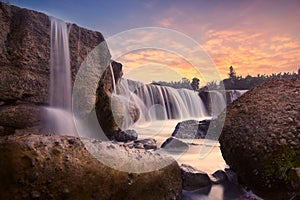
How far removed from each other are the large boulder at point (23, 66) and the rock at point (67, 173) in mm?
3939

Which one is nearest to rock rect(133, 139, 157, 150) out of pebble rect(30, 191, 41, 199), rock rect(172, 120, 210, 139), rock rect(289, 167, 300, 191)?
rock rect(172, 120, 210, 139)

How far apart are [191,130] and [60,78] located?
5.23 meters

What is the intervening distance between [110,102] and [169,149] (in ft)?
8.77

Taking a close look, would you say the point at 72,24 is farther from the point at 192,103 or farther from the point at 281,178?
the point at 192,103

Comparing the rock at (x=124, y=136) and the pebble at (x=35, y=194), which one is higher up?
the pebble at (x=35, y=194)

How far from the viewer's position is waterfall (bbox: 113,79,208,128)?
553 inches

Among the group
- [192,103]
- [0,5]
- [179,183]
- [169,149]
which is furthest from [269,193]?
[192,103]

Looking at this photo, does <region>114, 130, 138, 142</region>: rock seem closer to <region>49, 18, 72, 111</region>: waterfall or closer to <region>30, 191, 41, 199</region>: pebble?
<region>49, 18, 72, 111</region>: waterfall

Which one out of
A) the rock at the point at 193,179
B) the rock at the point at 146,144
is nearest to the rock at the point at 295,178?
the rock at the point at 193,179

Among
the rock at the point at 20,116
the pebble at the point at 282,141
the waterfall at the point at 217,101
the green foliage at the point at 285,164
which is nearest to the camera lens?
the green foliage at the point at 285,164

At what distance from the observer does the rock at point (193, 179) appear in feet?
11.9

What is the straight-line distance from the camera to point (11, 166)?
2041 millimetres

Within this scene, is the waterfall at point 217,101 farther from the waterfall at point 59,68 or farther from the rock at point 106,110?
the waterfall at point 59,68

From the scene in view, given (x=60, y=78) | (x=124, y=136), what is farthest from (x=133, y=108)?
(x=60, y=78)
